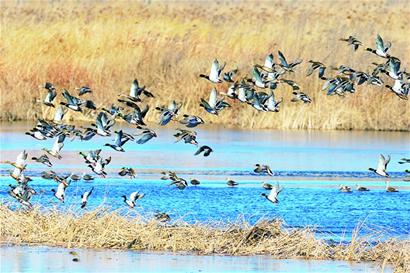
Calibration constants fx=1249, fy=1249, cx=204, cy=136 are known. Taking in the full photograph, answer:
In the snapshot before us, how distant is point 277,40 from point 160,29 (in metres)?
4.63

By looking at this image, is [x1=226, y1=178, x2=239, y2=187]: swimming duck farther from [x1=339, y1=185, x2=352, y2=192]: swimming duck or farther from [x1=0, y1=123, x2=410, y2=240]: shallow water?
[x1=339, y1=185, x2=352, y2=192]: swimming duck

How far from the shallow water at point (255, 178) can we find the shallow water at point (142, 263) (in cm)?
124

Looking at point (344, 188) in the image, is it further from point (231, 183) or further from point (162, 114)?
point (162, 114)

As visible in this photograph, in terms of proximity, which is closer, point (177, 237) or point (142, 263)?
point (142, 263)

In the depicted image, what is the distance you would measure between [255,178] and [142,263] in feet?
27.8

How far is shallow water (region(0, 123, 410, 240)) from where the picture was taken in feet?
52.6

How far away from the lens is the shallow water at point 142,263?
11.4 metres

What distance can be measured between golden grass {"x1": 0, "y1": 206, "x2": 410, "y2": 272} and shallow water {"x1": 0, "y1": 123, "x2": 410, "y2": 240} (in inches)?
22.3

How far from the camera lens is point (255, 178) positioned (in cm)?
2019

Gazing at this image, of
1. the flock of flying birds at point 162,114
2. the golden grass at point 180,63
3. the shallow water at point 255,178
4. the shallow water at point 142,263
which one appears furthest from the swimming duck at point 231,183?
the golden grass at point 180,63

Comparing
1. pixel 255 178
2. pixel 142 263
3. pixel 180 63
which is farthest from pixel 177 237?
pixel 180 63

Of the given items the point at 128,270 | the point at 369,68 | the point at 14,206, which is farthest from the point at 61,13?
the point at 128,270

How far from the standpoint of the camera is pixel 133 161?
884 inches

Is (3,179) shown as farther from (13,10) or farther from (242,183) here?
(13,10)
